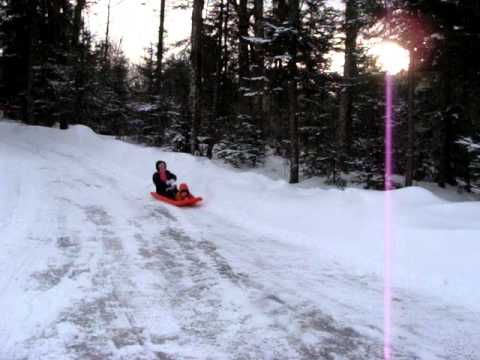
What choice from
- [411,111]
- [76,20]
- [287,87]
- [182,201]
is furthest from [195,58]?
[76,20]

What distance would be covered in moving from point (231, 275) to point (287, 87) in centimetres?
775

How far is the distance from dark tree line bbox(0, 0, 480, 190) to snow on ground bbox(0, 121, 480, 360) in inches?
119

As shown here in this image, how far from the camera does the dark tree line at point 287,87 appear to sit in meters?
8.34

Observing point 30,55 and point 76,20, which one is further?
point 76,20

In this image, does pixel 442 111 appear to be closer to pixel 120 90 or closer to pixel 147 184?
pixel 147 184

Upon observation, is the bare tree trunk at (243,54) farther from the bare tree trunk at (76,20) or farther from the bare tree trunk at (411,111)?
the bare tree trunk at (76,20)

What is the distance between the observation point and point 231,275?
188 inches

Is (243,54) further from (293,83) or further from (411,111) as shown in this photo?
(411,111)

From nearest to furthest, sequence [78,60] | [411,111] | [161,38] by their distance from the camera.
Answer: [411,111] < [78,60] < [161,38]

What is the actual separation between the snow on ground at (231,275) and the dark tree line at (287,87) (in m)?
3.02

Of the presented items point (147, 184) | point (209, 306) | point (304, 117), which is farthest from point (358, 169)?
point (209, 306)

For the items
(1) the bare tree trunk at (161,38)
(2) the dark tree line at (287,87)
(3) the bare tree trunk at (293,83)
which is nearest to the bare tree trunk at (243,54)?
(2) the dark tree line at (287,87)

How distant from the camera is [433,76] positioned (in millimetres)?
8828

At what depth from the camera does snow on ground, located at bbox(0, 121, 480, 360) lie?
3.29m
